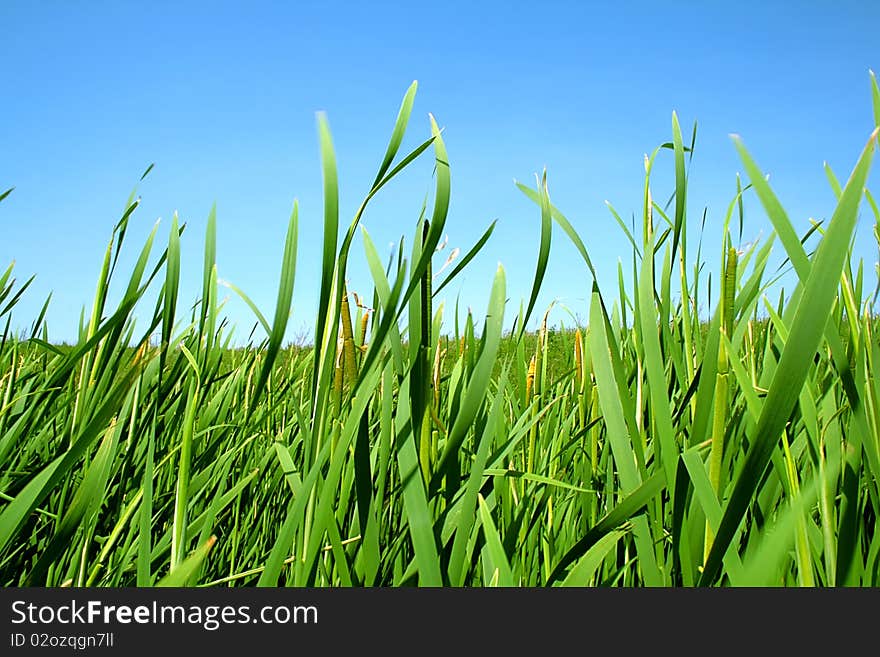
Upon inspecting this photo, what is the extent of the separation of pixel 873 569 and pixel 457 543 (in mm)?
425

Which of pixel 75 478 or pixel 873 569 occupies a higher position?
pixel 75 478

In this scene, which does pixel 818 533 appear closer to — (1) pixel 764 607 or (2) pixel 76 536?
(1) pixel 764 607

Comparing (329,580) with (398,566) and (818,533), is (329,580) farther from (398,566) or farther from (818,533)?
(818,533)

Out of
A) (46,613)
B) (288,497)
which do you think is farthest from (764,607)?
(288,497)

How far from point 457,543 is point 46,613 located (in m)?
0.33

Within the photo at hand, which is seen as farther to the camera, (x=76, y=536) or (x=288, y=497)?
(x=288, y=497)

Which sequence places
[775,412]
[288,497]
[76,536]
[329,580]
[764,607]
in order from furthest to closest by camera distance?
[288,497], [76,536], [329,580], [764,607], [775,412]

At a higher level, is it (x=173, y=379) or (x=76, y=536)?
(x=173, y=379)

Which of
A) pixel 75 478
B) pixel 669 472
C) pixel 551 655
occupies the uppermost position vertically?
pixel 75 478

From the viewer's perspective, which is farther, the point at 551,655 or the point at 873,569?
the point at 873,569

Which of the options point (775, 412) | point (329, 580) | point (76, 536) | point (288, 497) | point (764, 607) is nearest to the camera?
point (775, 412)

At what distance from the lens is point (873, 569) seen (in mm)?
619

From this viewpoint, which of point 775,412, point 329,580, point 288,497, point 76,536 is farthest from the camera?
point 288,497

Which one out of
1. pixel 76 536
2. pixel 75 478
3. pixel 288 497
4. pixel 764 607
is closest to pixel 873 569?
pixel 764 607
